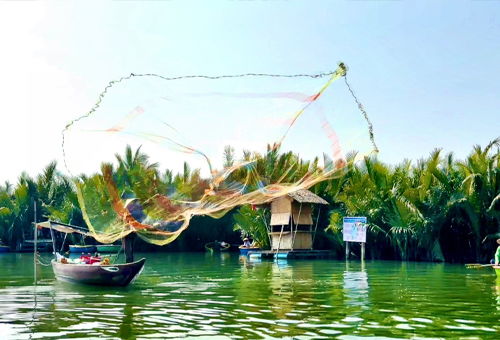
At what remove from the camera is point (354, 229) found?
3228cm

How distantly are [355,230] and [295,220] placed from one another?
417 centimetres

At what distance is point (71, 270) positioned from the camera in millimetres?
19469

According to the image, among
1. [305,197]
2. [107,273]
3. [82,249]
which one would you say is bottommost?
[107,273]

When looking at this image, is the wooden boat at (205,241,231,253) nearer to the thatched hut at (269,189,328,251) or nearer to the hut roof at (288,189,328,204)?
the thatched hut at (269,189,328,251)

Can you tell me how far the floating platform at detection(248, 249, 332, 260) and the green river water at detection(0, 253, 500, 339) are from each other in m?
10.2

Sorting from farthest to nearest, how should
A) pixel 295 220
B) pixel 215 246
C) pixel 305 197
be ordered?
pixel 215 246 → pixel 295 220 → pixel 305 197

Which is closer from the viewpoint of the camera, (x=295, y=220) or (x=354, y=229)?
(x=354, y=229)

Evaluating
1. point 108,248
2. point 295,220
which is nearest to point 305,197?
point 295,220

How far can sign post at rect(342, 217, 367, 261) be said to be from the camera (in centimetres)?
3177

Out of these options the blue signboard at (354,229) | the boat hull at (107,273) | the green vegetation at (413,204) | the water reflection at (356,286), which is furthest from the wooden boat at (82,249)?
the boat hull at (107,273)

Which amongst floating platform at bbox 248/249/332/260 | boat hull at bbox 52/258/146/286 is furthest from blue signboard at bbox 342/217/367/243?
boat hull at bbox 52/258/146/286

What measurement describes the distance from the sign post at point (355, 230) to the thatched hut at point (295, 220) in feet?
9.07

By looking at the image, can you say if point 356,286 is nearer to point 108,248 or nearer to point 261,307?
point 261,307

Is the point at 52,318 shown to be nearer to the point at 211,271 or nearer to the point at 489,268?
the point at 211,271
